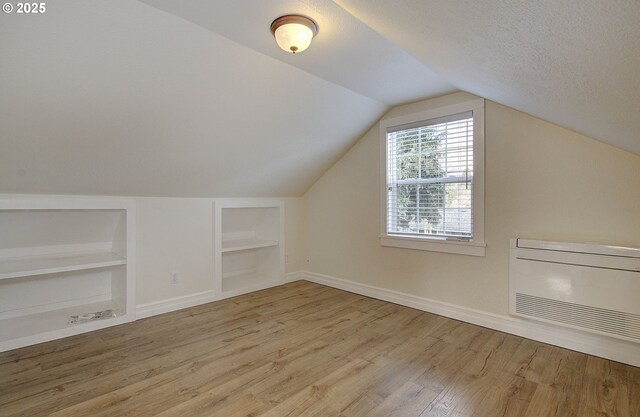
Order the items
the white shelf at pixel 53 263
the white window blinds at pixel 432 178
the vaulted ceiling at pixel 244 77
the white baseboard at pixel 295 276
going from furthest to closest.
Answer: the white baseboard at pixel 295 276 < the white window blinds at pixel 432 178 < the white shelf at pixel 53 263 < the vaulted ceiling at pixel 244 77

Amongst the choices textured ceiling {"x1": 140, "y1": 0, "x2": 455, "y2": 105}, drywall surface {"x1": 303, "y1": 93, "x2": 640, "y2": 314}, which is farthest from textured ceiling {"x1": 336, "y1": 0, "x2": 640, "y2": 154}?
drywall surface {"x1": 303, "y1": 93, "x2": 640, "y2": 314}

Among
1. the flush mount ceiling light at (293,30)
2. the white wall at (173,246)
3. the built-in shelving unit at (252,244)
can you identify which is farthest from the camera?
the built-in shelving unit at (252,244)

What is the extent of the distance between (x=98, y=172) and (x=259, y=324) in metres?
1.95

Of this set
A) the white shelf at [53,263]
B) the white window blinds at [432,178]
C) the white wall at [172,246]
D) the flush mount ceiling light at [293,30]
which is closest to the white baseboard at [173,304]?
the white wall at [172,246]

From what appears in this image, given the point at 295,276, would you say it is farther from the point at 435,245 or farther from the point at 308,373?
the point at 308,373

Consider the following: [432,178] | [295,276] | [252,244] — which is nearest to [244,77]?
[432,178]

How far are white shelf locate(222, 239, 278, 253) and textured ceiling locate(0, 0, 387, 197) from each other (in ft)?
2.42

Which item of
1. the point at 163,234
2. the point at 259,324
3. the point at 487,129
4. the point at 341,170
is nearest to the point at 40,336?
the point at 163,234

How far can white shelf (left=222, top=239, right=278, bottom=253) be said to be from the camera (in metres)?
3.85

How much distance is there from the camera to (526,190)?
106 inches

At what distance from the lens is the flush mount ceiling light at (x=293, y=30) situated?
6.12 ft

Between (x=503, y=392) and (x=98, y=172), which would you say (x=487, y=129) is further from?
(x=98, y=172)

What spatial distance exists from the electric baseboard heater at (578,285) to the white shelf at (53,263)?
364 cm

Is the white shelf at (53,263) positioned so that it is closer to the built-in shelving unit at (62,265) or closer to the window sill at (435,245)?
the built-in shelving unit at (62,265)
